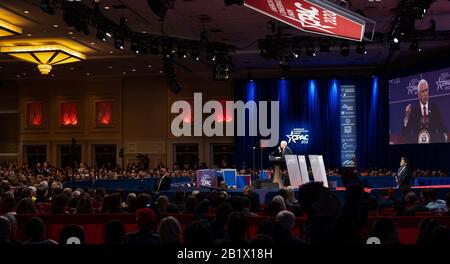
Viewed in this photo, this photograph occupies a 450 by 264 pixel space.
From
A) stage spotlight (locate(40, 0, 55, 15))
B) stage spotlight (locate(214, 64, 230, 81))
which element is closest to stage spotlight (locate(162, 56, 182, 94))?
stage spotlight (locate(214, 64, 230, 81))

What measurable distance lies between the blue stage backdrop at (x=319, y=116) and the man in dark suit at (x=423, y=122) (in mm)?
3259

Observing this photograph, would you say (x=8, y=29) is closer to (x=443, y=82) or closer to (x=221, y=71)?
(x=221, y=71)

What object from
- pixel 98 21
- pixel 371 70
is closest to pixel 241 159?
pixel 371 70

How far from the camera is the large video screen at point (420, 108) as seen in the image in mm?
20266

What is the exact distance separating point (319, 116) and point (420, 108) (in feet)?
19.3

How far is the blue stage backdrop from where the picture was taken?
2580 centimetres

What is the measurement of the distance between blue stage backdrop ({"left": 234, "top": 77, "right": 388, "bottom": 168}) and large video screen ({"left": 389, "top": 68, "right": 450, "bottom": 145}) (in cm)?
179

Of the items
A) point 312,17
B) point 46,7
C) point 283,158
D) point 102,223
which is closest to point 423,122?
point 283,158

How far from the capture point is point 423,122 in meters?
21.3

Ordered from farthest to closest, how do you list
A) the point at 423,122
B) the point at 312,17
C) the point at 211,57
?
the point at 423,122 < the point at 211,57 < the point at 312,17

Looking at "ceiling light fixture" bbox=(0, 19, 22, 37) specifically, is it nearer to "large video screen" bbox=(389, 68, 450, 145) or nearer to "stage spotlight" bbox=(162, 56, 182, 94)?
"stage spotlight" bbox=(162, 56, 182, 94)

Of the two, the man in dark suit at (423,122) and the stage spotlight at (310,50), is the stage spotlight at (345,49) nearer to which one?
the stage spotlight at (310,50)

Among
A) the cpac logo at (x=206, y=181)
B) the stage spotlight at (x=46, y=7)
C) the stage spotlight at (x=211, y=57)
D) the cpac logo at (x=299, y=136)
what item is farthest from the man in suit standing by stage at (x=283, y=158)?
the cpac logo at (x=299, y=136)

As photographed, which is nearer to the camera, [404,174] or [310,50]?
[404,174]
